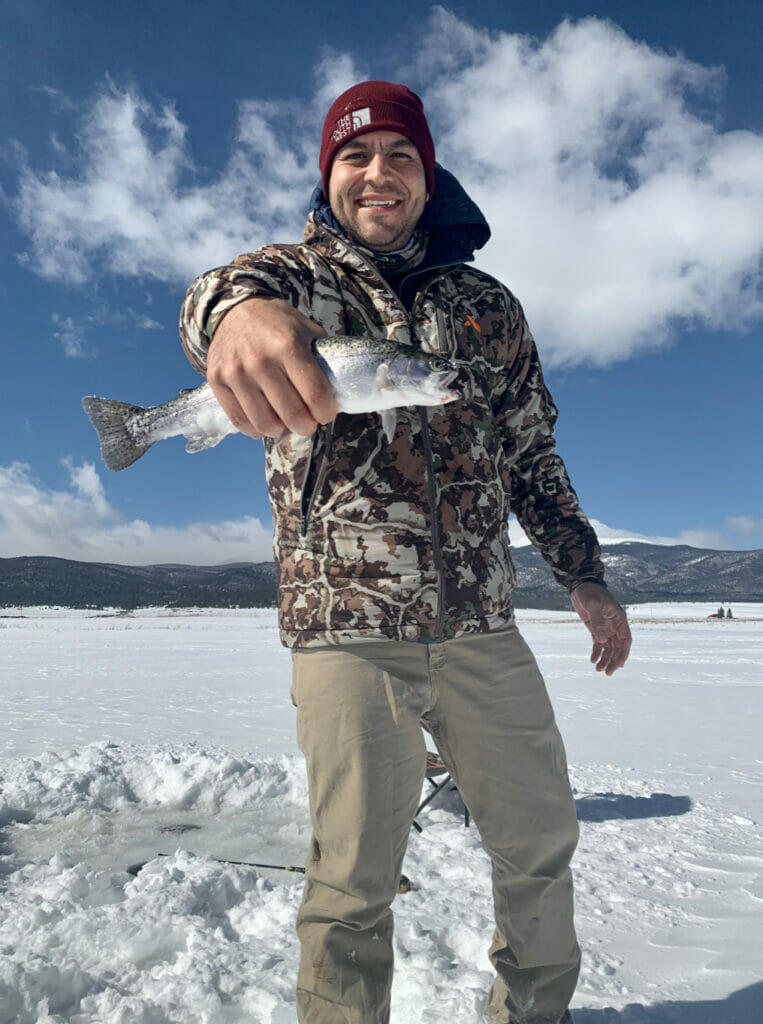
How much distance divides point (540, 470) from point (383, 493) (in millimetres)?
1039

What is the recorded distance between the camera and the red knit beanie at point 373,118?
7.66 ft

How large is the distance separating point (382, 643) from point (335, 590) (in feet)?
0.68

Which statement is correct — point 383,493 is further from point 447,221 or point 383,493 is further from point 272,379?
point 447,221

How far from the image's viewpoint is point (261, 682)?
14984mm

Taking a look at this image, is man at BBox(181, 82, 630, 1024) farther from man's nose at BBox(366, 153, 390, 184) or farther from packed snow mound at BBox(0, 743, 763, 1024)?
packed snow mound at BBox(0, 743, 763, 1024)

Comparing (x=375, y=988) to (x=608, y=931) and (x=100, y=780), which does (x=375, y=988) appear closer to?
(x=608, y=931)

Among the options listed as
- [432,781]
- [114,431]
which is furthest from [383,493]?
[432,781]

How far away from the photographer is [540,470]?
9.11 ft

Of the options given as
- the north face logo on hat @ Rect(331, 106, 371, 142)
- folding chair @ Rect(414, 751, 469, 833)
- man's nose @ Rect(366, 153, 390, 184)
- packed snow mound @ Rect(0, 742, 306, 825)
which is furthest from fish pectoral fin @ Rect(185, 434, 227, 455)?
packed snow mound @ Rect(0, 742, 306, 825)

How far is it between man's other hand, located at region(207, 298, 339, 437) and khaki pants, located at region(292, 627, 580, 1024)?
874 mm

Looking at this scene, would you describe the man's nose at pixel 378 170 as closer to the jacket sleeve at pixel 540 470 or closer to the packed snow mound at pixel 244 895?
the jacket sleeve at pixel 540 470

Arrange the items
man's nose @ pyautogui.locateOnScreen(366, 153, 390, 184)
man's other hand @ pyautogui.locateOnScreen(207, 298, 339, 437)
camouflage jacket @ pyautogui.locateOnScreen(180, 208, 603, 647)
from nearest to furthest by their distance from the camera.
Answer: man's other hand @ pyautogui.locateOnScreen(207, 298, 339, 437)
camouflage jacket @ pyautogui.locateOnScreen(180, 208, 603, 647)
man's nose @ pyautogui.locateOnScreen(366, 153, 390, 184)

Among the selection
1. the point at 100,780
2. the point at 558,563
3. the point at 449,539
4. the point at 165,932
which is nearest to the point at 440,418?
the point at 449,539

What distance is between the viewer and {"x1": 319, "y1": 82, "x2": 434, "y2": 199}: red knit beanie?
2334 millimetres
